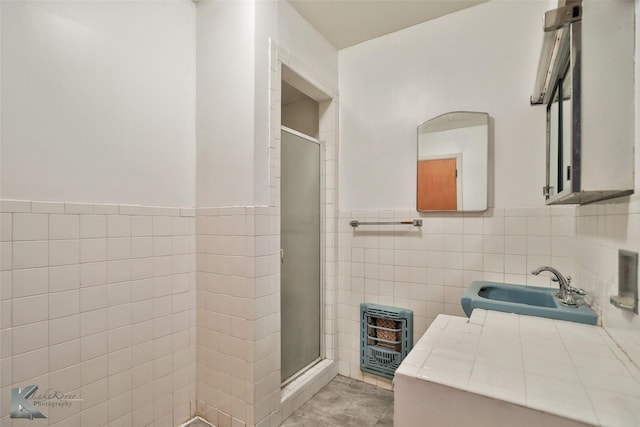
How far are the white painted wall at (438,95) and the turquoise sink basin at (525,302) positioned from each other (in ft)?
1.65

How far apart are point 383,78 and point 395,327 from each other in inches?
72.6

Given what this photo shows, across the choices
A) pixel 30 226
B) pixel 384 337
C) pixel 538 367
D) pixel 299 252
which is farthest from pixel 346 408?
pixel 30 226

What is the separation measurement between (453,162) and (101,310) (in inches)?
85.1

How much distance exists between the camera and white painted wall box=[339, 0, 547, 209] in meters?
1.83

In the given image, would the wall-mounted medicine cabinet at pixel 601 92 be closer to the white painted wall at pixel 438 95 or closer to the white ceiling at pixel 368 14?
the white painted wall at pixel 438 95

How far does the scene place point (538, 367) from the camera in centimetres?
90

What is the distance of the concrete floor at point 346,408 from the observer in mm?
1844

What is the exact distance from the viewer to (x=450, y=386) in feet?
2.60

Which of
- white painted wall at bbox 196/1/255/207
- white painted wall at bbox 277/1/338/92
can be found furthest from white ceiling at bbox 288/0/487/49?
white painted wall at bbox 196/1/255/207

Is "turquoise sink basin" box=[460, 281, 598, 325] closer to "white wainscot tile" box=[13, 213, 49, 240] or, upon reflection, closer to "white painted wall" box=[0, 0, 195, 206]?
"white painted wall" box=[0, 0, 195, 206]

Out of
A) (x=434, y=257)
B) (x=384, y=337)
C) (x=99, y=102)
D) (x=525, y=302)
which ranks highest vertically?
(x=99, y=102)

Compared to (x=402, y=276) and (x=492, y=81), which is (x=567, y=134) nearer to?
(x=492, y=81)

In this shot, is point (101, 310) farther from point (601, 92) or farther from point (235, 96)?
point (601, 92)

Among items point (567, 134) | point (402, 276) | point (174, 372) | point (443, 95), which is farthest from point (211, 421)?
point (443, 95)
